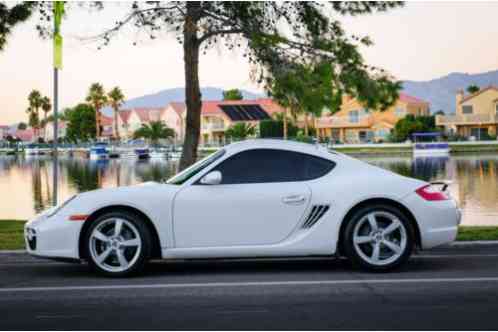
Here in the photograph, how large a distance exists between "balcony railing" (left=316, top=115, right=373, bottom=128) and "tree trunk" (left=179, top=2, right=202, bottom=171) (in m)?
96.3

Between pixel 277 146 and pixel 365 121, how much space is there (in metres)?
106

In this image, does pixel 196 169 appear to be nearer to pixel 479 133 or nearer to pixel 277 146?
pixel 277 146

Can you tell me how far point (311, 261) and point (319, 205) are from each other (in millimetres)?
1444

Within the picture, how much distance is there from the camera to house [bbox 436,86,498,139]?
105875 millimetres

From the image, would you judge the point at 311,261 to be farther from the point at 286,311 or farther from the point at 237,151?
the point at 286,311

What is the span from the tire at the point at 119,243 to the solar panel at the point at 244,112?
358 feet

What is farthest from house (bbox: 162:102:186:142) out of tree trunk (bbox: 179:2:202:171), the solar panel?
tree trunk (bbox: 179:2:202:171)

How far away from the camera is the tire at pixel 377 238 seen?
8086 mm

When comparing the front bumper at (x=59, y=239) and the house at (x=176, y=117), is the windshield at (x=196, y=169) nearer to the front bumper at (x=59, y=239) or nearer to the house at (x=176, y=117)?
the front bumper at (x=59, y=239)

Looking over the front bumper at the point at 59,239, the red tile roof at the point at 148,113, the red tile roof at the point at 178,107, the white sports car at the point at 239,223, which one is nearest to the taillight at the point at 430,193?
the white sports car at the point at 239,223

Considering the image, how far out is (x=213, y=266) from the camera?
9094 millimetres

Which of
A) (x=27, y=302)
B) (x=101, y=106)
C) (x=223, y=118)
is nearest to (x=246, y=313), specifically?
(x=27, y=302)

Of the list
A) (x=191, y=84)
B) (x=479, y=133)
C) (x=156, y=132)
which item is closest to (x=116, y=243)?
(x=191, y=84)

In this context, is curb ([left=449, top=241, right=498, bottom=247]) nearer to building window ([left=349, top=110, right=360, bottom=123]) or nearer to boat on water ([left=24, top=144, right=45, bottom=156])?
building window ([left=349, top=110, right=360, bottom=123])
